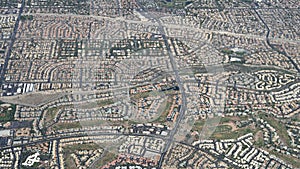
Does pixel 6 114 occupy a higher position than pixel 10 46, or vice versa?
pixel 10 46

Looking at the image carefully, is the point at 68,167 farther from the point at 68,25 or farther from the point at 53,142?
the point at 68,25

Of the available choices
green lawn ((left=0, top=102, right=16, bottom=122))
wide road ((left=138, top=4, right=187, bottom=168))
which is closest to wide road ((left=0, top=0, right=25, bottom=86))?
green lawn ((left=0, top=102, right=16, bottom=122))

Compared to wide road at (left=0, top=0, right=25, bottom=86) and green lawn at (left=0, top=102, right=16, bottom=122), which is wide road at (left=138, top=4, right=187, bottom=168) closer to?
green lawn at (left=0, top=102, right=16, bottom=122)

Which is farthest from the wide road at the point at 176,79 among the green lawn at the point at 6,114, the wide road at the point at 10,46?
the wide road at the point at 10,46

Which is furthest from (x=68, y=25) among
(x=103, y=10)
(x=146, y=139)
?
(x=146, y=139)

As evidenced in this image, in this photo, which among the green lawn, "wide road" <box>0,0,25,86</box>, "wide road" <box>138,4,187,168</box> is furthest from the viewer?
"wide road" <box>0,0,25,86</box>

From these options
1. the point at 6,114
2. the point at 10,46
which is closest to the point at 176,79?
the point at 6,114

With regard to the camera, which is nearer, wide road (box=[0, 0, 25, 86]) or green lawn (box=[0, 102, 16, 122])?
green lawn (box=[0, 102, 16, 122])

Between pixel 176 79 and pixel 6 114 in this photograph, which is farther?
pixel 176 79

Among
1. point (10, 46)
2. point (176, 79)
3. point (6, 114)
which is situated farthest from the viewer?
point (10, 46)

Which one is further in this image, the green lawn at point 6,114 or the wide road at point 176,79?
the green lawn at point 6,114

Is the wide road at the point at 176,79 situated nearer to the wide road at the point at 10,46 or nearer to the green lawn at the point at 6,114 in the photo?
the green lawn at the point at 6,114

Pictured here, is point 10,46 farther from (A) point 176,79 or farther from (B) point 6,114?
(A) point 176,79
